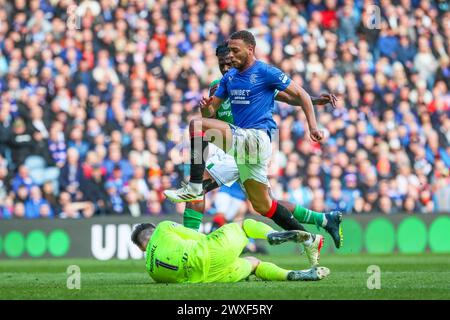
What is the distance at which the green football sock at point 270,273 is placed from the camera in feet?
34.0

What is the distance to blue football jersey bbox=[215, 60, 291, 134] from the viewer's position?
35.7 feet

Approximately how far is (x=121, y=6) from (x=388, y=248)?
7.37 metres

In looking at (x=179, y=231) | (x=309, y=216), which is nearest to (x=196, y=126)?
(x=179, y=231)

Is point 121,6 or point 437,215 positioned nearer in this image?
point 437,215

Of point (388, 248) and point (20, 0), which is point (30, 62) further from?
point (388, 248)

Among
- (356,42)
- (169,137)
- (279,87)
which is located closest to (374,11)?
(356,42)

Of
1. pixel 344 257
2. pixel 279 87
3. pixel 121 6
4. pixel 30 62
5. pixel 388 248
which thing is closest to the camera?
pixel 279 87

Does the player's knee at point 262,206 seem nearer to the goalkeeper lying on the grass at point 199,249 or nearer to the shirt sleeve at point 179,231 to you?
the goalkeeper lying on the grass at point 199,249

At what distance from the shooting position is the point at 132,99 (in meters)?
19.9

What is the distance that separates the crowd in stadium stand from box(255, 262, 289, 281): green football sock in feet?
26.9

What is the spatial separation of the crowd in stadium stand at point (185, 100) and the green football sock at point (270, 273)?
8.20m

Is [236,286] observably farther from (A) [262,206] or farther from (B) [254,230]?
(A) [262,206]

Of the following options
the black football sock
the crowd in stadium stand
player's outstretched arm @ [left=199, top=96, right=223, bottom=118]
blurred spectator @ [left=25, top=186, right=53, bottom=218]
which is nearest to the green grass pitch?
the black football sock
